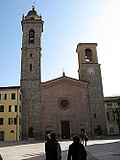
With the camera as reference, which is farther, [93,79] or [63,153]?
[93,79]

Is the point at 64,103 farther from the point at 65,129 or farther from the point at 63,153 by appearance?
the point at 63,153

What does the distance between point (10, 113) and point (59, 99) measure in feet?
29.8

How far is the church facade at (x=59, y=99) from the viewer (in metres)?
35.3

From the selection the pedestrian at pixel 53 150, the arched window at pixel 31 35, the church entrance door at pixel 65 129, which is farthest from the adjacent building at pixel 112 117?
the pedestrian at pixel 53 150

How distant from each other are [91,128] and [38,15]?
2613 centimetres

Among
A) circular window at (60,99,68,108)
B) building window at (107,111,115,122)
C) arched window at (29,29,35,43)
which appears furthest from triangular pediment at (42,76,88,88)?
arched window at (29,29,35,43)

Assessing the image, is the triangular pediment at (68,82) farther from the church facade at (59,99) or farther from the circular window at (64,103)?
the circular window at (64,103)

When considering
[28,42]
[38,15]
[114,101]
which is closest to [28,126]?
[28,42]

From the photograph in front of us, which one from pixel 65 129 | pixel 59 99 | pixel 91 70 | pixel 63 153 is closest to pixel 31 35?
pixel 91 70

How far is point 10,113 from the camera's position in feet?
116

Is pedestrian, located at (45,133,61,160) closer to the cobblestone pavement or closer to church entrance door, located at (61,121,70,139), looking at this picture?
the cobblestone pavement

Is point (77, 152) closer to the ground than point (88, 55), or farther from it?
closer to the ground

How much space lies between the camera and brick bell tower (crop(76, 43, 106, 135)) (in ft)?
119

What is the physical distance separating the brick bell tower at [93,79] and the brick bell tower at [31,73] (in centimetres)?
866
